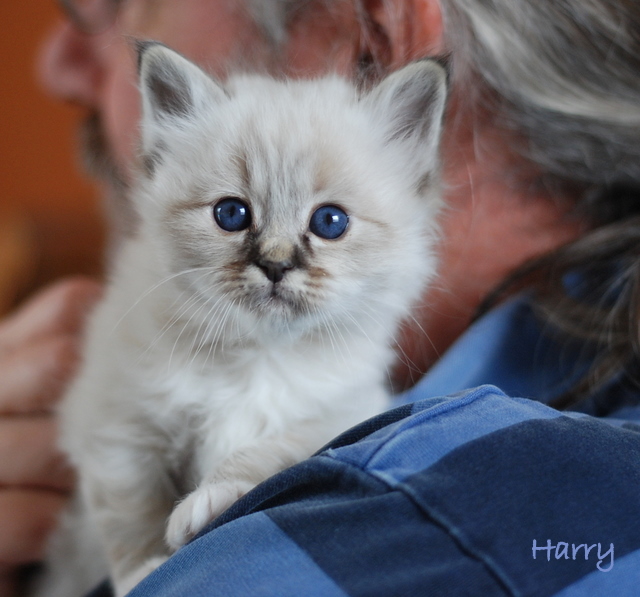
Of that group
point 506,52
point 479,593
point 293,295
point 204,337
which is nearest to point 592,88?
point 506,52

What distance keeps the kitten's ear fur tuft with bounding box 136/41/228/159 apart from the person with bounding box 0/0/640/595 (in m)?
0.07

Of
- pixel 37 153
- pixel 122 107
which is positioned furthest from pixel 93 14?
pixel 37 153

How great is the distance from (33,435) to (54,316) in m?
0.43

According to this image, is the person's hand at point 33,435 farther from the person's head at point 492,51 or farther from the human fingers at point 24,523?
the person's head at point 492,51

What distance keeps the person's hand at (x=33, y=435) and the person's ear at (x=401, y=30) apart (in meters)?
0.92

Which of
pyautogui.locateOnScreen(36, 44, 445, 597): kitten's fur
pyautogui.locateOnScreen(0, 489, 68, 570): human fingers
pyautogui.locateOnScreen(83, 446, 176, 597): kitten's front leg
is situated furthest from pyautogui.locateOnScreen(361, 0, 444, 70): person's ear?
pyautogui.locateOnScreen(0, 489, 68, 570): human fingers

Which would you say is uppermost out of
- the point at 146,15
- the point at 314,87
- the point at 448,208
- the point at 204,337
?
the point at 146,15

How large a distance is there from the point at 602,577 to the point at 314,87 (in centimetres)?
69

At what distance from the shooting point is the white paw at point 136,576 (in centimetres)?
78

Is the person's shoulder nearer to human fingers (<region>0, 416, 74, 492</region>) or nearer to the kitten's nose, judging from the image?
the kitten's nose

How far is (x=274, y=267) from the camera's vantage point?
75cm

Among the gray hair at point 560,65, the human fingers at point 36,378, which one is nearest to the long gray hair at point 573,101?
the gray hair at point 560,65

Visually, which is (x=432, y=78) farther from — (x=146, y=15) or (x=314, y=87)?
(x=146, y=15)

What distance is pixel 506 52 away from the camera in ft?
3.30
